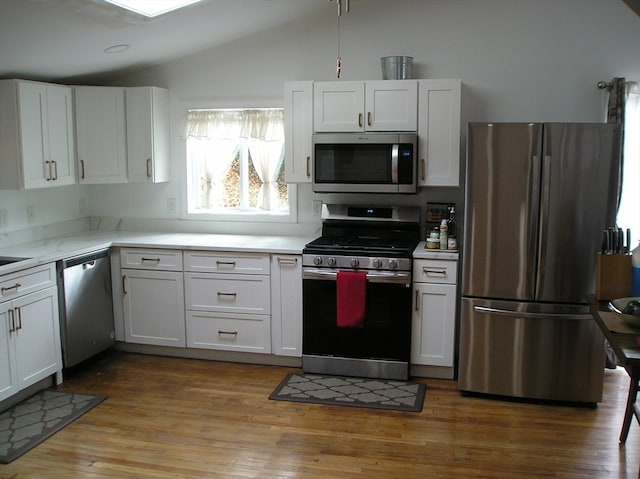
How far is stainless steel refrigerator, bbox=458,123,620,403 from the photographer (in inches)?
147

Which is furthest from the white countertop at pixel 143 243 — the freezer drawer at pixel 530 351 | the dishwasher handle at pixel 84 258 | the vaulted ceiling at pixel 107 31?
the freezer drawer at pixel 530 351

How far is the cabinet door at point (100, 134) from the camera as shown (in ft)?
15.6

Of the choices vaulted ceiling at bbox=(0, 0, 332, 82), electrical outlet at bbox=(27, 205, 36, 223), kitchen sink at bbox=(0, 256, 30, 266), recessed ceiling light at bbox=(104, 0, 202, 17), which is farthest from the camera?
electrical outlet at bbox=(27, 205, 36, 223)

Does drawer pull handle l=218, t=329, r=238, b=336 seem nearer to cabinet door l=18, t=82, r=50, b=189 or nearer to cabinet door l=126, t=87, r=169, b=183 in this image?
cabinet door l=126, t=87, r=169, b=183

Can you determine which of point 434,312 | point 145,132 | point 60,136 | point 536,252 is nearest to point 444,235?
point 434,312

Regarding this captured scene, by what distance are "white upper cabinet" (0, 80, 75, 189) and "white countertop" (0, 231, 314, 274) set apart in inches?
17.6

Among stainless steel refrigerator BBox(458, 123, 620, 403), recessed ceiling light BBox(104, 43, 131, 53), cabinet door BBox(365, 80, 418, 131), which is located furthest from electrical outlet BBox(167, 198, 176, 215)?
stainless steel refrigerator BBox(458, 123, 620, 403)

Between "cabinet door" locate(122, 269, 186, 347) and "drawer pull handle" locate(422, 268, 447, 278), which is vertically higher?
"drawer pull handle" locate(422, 268, 447, 278)

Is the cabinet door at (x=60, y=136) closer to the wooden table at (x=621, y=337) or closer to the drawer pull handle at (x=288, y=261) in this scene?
the drawer pull handle at (x=288, y=261)

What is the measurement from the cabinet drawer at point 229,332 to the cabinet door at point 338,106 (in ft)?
4.75

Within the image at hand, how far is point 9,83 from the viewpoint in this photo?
162 inches

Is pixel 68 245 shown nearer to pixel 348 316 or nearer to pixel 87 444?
pixel 87 444

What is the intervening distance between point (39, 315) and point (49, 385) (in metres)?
0.54

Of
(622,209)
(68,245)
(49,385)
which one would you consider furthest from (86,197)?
(622,209)
